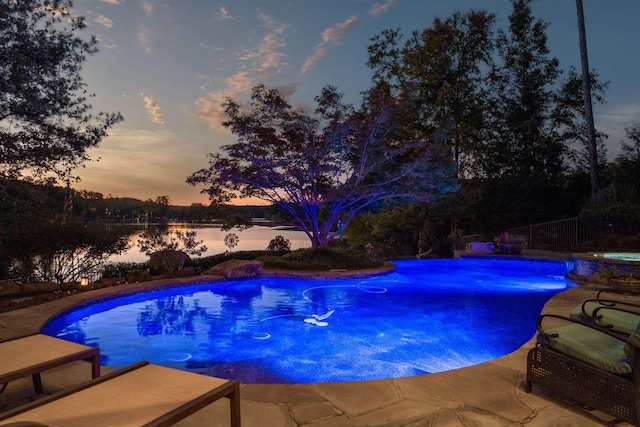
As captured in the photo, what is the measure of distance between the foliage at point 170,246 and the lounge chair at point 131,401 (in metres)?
9.21

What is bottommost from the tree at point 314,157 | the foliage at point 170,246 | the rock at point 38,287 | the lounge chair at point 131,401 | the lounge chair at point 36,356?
the rock at point 38,287

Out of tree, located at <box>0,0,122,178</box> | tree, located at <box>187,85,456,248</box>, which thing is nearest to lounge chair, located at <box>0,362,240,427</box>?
tree, located at <box>0,0,122,178</box>

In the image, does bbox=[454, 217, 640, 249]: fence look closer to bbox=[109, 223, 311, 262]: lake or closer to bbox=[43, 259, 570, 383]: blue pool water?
bbox=[43, 259, 570, 383]: blue pool water

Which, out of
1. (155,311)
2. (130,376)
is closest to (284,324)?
(155,311)

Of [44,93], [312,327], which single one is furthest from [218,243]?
[312,327]

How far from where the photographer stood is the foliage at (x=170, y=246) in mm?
11172

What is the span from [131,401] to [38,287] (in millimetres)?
9161

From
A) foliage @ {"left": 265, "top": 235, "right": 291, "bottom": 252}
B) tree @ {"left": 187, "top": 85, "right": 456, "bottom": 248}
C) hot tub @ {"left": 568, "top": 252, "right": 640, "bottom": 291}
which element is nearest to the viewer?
hot tub @ {"left": 568, "top": 252, "right": 640, "bottom": 291}

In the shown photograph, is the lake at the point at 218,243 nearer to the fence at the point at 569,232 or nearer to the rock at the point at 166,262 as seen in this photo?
the rock at the point at 166,262

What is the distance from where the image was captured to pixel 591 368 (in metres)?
2.84

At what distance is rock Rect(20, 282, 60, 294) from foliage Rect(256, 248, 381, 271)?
6043 millimetres

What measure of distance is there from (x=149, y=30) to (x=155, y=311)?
8.53 m

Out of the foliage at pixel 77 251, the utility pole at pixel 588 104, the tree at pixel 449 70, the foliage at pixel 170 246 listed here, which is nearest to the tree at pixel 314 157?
the foliage at pixel 170 246

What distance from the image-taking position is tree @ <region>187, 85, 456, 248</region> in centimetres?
1394
